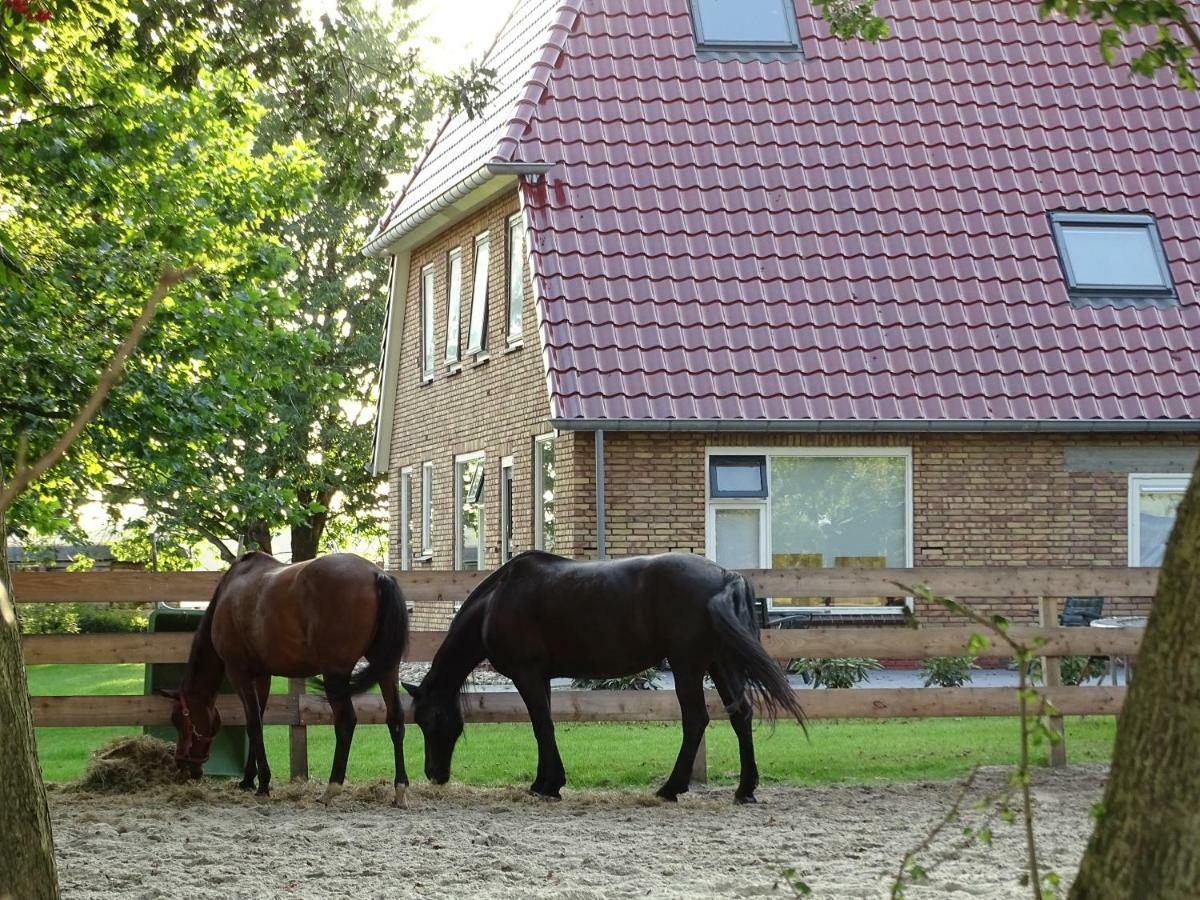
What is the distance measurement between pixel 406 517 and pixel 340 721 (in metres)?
17.5

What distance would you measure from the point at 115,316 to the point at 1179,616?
14.7 metres

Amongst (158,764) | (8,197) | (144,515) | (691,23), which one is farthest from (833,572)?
(144,515)

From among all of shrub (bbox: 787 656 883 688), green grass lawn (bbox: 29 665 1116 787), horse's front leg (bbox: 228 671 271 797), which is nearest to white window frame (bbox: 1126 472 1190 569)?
shrub (bbox: 787 656 883 688)

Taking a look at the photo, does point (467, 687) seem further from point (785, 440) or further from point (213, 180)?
point (213, 180)

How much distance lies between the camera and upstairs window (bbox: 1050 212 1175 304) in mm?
21156

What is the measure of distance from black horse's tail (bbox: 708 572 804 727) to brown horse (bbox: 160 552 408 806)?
1.78m

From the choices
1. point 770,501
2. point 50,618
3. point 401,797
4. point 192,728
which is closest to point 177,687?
point 192,728

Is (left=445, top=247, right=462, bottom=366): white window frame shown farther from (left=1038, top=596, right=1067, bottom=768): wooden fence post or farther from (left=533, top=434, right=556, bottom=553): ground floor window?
(left=1038, top=596, right=1067, bottom=768): wooden fence post

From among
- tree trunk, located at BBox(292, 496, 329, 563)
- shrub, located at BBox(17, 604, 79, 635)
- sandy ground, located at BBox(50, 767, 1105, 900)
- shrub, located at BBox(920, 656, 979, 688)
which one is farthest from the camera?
tree trunk, located at BBox(292, 496, 329, 563)

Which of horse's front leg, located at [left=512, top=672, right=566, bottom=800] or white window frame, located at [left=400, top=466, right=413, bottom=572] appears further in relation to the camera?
white window frame, located at [left=400, top=466, right=413, bottom=572]

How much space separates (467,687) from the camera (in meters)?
15.6

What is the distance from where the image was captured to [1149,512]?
2123cm

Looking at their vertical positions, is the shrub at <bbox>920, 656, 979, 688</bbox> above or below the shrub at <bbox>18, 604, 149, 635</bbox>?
below

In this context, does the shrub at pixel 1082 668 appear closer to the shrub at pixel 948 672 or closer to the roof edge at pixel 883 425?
the shrub at pixel 948 672
